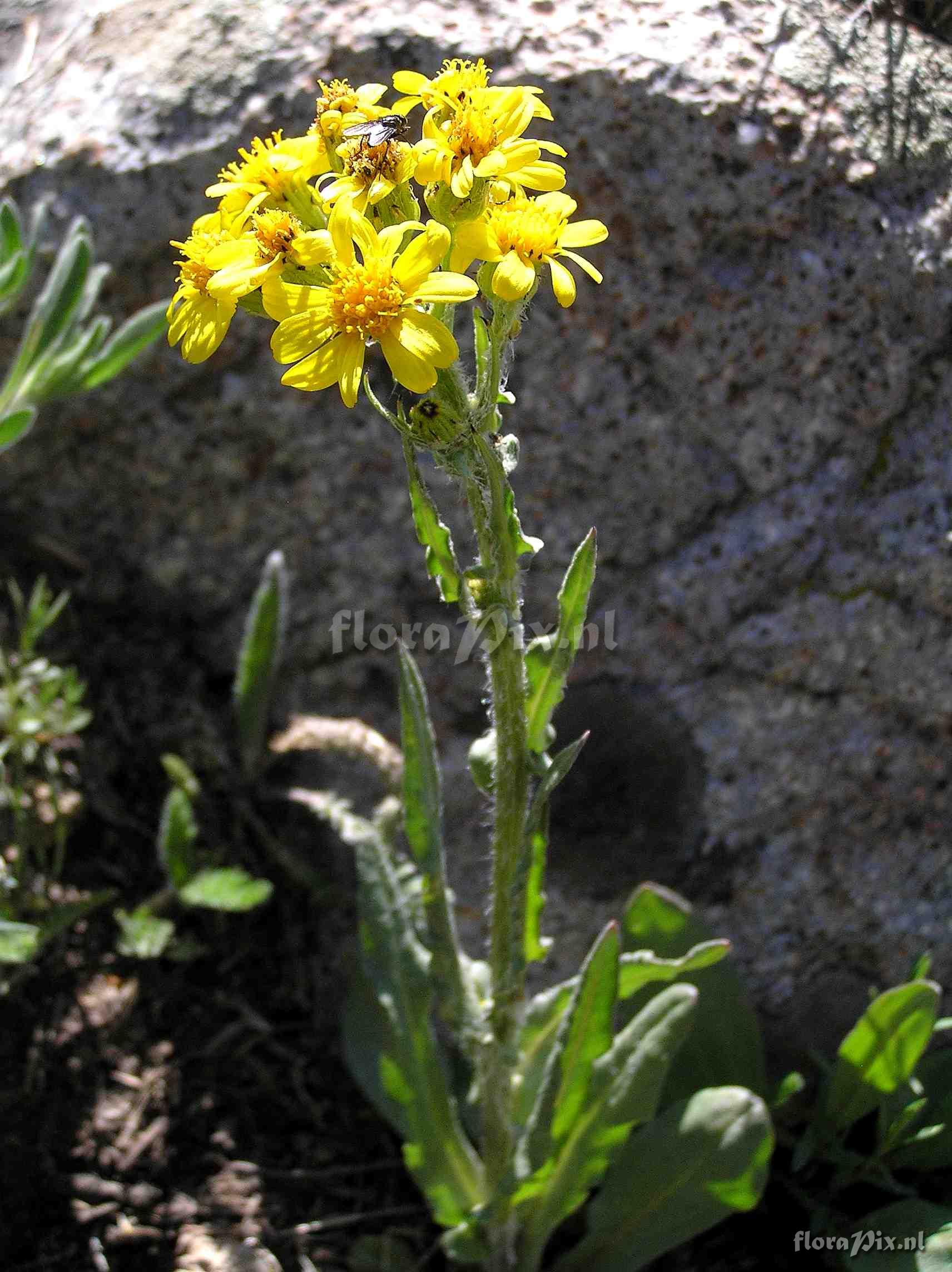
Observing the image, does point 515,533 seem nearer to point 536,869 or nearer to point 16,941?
point 536,869

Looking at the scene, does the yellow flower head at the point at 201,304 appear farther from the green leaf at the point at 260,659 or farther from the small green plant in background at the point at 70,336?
the green leaf at the point at 260,659

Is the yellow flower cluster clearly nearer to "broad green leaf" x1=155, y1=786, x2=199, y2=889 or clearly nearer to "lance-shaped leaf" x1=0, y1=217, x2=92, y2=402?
"lance-shaped leaf" x1=0, y1=217, x2=92, y2=402

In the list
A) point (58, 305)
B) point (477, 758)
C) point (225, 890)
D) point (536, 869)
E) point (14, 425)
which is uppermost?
point (58, 305)

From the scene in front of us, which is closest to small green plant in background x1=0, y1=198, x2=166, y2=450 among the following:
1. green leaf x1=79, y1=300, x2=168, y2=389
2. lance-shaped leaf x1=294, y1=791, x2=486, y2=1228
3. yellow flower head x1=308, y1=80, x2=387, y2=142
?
green leaf x1=79, y1=300, x2=168, y2=389

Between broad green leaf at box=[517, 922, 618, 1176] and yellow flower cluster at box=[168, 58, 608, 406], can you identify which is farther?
broad green leaf at box=[517, 922, 618, 1176]

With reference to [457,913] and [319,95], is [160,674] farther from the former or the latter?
[319,95]

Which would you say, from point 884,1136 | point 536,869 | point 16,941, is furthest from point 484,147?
point 884,1136
